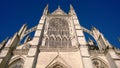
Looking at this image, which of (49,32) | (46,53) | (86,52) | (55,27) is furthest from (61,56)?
(55,27)

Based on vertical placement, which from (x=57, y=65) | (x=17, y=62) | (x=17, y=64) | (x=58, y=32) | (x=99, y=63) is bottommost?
(x=57, y=65)

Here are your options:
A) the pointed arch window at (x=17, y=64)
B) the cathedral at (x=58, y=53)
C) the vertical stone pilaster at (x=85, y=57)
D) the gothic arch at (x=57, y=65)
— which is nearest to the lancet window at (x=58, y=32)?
the cathedral at (x=58, y=53)

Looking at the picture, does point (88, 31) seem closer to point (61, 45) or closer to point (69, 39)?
point (69, 39)

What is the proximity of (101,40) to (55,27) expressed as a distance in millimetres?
7693

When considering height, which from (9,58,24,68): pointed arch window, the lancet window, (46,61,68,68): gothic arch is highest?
the lancet window

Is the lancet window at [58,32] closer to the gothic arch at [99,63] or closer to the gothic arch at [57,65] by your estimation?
the gothic arch at [57,65]

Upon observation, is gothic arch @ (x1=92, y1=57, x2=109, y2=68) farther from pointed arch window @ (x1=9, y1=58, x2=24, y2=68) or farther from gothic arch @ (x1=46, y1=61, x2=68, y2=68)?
pointed arch window @ (x1=9, y1=58, x2=24, y2=68)

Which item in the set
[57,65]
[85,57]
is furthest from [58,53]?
[85,57]

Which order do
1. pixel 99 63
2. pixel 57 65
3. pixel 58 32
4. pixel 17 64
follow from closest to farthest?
pixel 57 65, pixel 17 64, pixel 99 63, pixel 58 32

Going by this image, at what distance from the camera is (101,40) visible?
1677 centimetres

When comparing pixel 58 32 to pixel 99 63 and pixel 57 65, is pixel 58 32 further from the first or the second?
pixel 99 63

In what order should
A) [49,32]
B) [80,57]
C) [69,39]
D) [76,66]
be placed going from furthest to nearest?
[49,32]
[69,39]
[80,57]
[76,66]

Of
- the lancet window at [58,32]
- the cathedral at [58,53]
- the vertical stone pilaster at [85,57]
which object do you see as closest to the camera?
the vertical stone pilaster at [85,57]

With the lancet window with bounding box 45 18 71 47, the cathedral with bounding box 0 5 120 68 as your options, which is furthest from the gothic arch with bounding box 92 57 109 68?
the lancet window with bounding box 45 18 71 47
